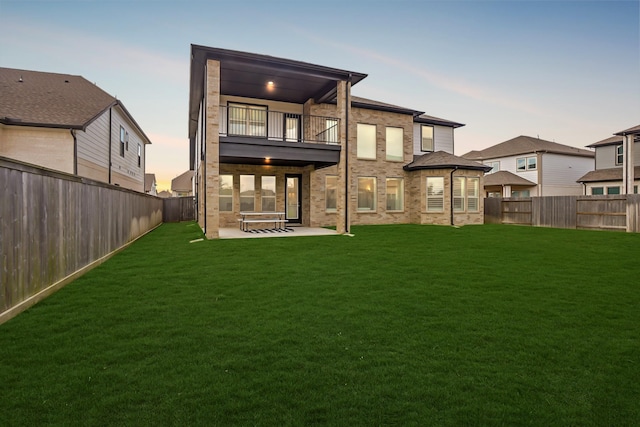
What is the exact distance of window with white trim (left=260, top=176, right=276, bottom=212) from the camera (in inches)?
671

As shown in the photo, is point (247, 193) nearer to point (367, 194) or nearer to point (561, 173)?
point (367, 194)

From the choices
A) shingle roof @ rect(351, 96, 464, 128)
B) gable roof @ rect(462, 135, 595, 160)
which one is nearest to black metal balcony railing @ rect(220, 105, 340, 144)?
shingle roof @ rect(351, 96, 464, 128)

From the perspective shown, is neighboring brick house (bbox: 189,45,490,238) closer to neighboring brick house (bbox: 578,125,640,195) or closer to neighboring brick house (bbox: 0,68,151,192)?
neighboring brick house (bbox: 0,68,151,192)

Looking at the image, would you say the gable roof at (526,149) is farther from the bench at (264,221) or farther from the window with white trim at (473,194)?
the bench at (264,221)

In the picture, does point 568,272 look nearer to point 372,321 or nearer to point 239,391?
point 372,321

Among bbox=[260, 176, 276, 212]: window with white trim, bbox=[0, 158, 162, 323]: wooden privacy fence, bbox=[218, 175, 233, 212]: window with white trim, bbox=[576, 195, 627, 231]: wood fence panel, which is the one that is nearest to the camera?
bbox=[0, 158, 162, 323]: wooden privacy fence

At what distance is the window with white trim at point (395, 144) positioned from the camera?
1914 cm

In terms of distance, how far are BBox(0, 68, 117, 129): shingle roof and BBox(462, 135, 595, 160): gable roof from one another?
32.5 m

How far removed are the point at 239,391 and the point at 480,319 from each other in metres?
2.88

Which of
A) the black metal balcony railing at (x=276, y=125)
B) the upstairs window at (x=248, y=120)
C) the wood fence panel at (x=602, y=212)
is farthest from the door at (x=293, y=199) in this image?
the wood fence panel at (x=602, y=212)

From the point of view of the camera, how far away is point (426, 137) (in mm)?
21141

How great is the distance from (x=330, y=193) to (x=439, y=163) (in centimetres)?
639

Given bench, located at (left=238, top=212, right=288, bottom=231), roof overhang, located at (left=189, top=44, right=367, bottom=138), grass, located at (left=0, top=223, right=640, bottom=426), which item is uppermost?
roof overhang, located at (left=189, top=44, right=367, bottom=138)

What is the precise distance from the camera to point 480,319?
3.86 m
